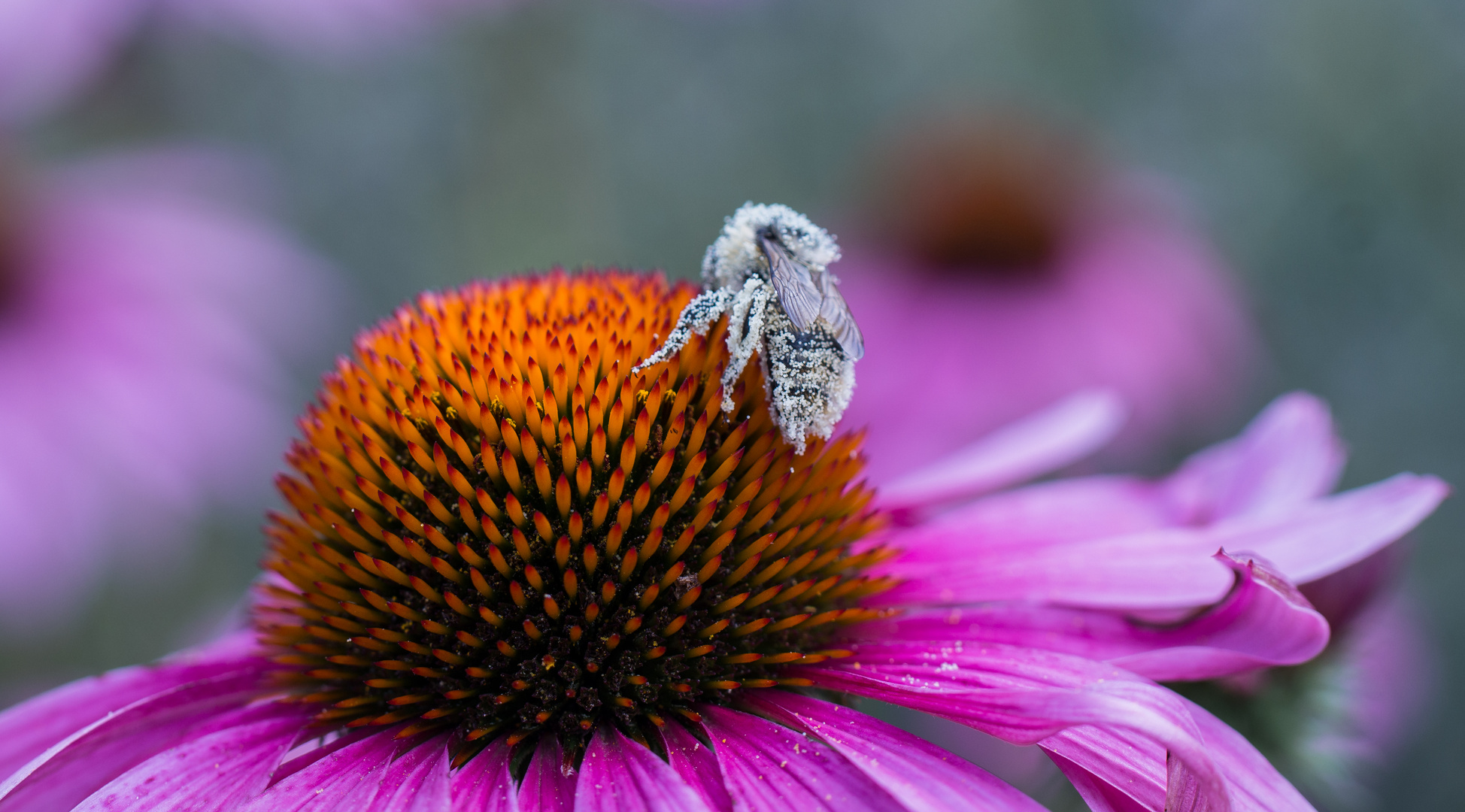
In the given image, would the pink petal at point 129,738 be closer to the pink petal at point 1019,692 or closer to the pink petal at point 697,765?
the pink petal at point 697,765

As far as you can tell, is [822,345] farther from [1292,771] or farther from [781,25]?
[781,25]

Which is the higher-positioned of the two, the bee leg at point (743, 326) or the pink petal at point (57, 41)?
the pink petal at point (57, 41)

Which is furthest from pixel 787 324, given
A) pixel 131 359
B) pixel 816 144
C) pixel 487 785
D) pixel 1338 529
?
pixel 816 144

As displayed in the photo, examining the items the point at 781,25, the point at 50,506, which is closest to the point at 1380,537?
the point at 50,506

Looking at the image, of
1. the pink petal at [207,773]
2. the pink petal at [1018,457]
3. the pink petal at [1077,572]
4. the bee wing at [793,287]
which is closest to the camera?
the pink petal at [207,773]

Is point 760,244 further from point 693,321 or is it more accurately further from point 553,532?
point 553,532

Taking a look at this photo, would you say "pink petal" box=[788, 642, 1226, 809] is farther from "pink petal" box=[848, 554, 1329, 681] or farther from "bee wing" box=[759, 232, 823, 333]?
"bee wing" box=[759, 232, 823, 333]

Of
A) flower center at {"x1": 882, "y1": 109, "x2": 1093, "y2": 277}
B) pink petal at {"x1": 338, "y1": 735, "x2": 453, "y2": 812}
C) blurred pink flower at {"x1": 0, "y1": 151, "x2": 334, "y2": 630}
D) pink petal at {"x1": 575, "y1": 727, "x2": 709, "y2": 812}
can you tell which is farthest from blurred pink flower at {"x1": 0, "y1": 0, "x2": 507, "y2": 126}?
pink petal at {"x1": 575, "y1": 727, "x2": 709, "y2": 812}

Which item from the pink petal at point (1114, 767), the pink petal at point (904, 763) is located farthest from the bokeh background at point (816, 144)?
the pink petal at point (1114, 767)
